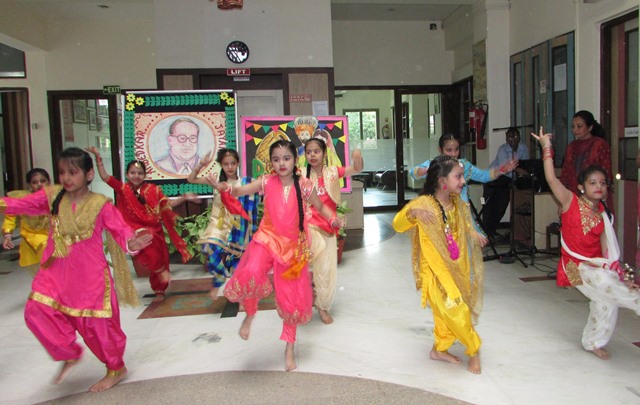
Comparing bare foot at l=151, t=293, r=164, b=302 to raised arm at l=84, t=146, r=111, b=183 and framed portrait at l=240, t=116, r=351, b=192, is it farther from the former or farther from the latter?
framed portrait at l=240, t=116, r=351, b=192

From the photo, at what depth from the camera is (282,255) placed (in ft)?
10.1

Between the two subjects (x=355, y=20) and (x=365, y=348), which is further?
(x=355, y=20)

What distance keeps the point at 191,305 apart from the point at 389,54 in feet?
23.8

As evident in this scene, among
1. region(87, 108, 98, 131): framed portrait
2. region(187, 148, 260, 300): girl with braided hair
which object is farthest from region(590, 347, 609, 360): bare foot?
region(87, 108, 98, 131): framed portrait

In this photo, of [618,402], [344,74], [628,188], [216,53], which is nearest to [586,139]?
[628,188]

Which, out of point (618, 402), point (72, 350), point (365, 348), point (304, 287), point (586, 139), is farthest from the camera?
point (586, 139)

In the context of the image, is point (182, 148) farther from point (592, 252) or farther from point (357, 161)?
point (592, 252)

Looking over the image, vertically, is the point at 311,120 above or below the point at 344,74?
below

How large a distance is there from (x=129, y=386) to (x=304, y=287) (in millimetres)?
1107

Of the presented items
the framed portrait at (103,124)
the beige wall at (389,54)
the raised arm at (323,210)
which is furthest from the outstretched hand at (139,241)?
the framed portrait at (103,124)

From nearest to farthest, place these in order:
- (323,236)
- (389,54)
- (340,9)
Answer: (323,236)
(340,9)
(389,54)

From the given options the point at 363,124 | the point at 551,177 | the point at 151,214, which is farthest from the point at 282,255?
the point at 363,124

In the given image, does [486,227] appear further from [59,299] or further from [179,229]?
[59,299]

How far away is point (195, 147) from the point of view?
5496 mm
